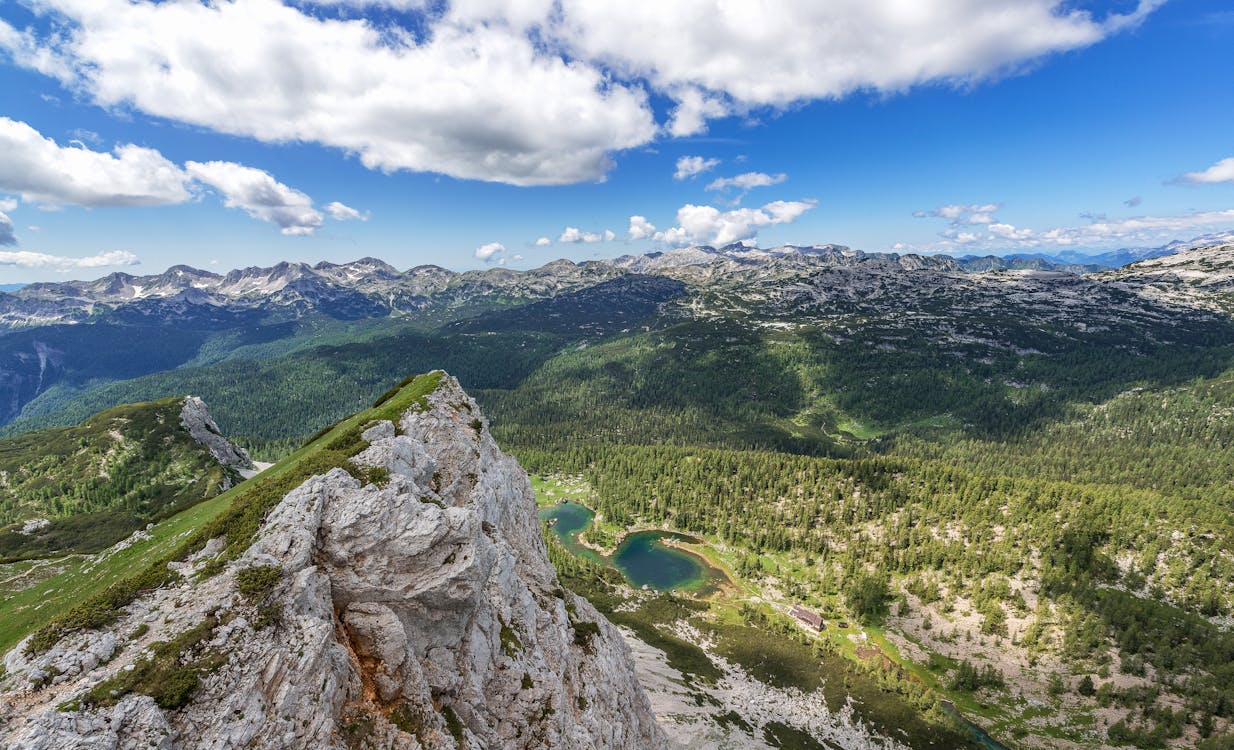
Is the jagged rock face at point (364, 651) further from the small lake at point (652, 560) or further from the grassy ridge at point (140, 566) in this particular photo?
the small lake at point (652, 560)

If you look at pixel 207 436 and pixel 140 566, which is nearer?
pixel 140 566

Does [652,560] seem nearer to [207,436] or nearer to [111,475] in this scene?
[207,436]

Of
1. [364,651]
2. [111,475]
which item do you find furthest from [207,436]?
[364,651]

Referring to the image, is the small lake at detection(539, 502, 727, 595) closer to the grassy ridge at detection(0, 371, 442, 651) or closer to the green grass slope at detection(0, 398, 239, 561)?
the green grass slope at detection(0, 398, 239, 561)

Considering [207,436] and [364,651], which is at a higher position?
[364,651]

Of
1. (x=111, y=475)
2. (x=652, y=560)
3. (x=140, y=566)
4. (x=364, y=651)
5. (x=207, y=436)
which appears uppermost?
(x=364, y=651)

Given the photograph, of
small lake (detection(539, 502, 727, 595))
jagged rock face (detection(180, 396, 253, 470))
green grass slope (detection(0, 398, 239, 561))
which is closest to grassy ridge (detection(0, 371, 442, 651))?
green grass slope (detection(0, 398, 239, 561))
